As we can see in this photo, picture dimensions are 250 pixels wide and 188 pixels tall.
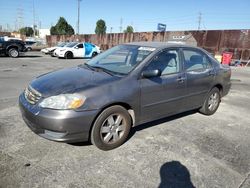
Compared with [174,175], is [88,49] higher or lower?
higher

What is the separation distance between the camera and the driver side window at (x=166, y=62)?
12.7 ft

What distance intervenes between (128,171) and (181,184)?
649 mm

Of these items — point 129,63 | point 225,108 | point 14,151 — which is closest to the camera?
point 14,151

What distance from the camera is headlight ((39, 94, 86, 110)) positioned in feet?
9.86

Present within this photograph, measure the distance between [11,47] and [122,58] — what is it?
15.6 m

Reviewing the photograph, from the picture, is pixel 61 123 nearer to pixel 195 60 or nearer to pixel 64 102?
pixel 64 102

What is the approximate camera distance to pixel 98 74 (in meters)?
3.65

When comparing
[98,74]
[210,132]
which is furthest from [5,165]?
[210,132]

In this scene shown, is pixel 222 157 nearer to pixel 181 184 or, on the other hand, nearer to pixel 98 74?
pixel 181 184

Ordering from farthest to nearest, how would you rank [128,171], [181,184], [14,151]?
1. [14,151]
2. [128,171]
3. [181,184]

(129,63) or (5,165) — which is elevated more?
(129,63)

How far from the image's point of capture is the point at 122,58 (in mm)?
4277

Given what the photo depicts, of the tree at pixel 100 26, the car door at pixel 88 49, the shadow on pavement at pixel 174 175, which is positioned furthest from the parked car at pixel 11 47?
the tree at pixel 100 26

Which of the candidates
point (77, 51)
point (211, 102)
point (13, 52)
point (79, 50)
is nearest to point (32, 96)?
point (211, 102)
